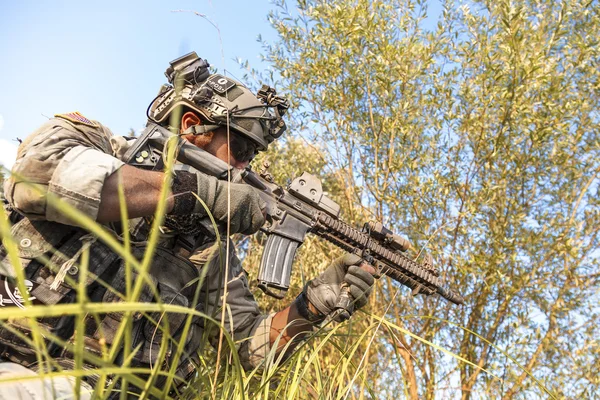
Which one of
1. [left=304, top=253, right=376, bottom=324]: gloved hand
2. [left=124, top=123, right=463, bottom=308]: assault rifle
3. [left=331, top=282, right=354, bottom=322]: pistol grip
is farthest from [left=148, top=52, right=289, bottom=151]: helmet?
[left=331, top=282, right=354, bottom=322]: pistol grip

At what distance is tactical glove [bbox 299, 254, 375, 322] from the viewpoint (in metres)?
3.29

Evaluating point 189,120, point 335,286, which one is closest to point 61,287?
point 189,120

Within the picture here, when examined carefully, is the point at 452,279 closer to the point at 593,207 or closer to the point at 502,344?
the point at 502,344

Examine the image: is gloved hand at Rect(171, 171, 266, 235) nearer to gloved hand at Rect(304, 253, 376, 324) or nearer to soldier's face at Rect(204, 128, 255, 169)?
soldier's face at Rect(204, 128, 255, 169)

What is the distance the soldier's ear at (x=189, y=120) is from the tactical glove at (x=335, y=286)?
1129 mm

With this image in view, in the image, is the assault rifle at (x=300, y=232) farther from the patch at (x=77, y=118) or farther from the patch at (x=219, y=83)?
the patch at (x=219, y=83)

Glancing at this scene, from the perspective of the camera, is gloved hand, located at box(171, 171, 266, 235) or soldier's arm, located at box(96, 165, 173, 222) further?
gloved hand, located at box(171, 171, 266, 235)

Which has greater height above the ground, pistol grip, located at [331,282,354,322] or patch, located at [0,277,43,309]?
pistol grip, located at [331,282,354,322]

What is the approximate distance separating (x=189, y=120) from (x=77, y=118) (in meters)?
0.76

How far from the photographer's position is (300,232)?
3.58m

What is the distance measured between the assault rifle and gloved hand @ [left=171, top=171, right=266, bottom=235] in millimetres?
247

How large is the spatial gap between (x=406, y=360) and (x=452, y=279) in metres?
0.90

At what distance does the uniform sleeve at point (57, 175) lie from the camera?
7.32ft

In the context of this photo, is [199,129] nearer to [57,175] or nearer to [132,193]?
[132,193]
